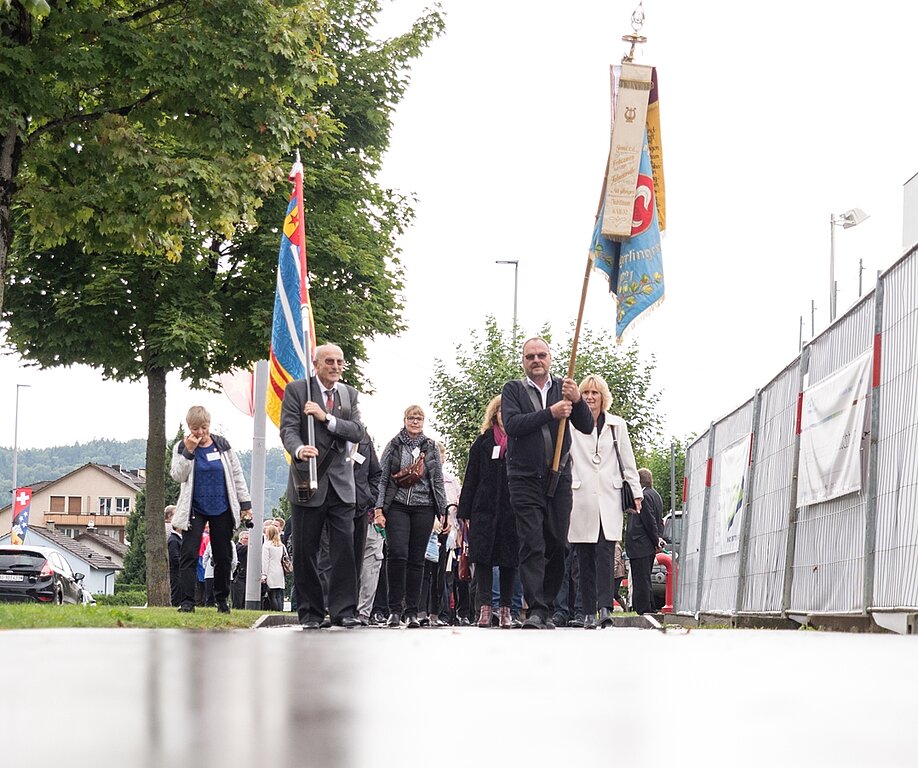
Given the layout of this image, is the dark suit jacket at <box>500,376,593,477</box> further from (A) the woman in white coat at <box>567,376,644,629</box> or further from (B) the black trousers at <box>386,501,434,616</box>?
(B) the black trousers at <box>386,501,434,616</box>

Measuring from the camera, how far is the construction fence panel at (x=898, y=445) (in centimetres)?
956

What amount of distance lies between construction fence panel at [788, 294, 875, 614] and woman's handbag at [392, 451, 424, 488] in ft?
11.6

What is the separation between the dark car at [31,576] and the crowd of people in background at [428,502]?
14369 mm

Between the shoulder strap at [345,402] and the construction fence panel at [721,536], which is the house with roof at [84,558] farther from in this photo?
the shoulder strap at [345,402]

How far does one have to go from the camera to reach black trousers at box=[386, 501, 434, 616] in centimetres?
1506

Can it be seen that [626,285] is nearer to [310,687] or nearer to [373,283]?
[310,687]

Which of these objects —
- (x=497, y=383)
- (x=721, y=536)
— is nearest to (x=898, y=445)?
(x=721, y=536)

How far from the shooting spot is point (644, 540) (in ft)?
64.5

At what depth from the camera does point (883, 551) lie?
10141 mm

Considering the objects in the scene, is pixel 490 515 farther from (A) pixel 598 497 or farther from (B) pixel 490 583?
(A) pixel 598 497

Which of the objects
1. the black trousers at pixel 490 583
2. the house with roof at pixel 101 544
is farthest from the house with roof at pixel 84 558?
the black trousers at pixel 490 583

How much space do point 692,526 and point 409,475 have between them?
6.62 meters

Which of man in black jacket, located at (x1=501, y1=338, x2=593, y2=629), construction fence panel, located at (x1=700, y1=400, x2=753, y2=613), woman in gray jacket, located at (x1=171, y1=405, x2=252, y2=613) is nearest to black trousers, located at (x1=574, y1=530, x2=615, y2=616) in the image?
man in black jacket, located at (x1=501, y1=338, x2=593, y2=629)

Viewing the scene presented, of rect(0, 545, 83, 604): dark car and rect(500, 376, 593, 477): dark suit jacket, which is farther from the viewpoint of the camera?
rect(0, 545, 83, 604): dark car
